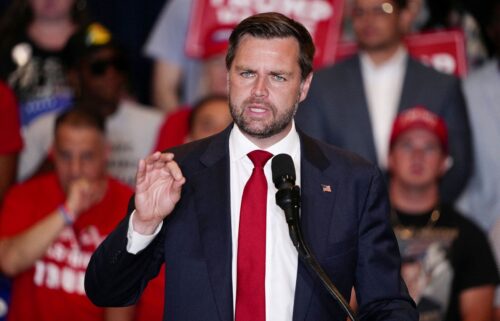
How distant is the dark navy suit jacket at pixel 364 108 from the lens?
5.26 m

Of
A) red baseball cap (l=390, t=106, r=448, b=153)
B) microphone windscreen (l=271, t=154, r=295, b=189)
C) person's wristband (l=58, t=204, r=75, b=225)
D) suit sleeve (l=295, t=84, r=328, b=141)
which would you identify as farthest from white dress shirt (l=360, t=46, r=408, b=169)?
microphone windscreen (l=271, t=154, r=295, b=189)

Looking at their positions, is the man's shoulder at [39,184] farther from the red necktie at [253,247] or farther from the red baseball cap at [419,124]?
the red necktie at [253,247]

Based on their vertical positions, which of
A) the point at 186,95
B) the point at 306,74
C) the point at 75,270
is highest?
the point at 306,74

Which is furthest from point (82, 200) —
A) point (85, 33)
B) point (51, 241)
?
point (85, 33)

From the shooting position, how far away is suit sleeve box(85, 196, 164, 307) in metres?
2.94

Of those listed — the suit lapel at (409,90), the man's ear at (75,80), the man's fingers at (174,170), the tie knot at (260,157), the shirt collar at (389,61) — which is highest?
the man's fingers at (174,170)

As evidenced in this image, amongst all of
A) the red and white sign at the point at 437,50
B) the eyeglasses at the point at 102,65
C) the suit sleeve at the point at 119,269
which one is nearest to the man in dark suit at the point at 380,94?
the red and white sign at the point at 437,50

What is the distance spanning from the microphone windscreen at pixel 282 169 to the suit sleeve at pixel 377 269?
252mm

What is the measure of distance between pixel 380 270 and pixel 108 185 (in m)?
2.03

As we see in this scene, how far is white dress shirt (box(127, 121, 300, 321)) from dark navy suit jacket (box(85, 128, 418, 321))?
0.02 metres

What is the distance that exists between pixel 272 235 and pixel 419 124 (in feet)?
7.66

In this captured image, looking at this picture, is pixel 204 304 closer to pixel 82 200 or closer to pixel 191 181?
pixel 191 181

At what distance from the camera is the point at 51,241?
4555 millimetres

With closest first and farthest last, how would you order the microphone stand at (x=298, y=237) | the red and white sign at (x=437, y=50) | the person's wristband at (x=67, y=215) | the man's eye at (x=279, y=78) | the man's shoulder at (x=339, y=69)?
1. the microphone stand at (x=298, y=237)
2. the man's eye at (x=279, y=78)
3. the person's wristband at (x=67, y=215)
4. the man's shoulder at (x=339, y=69)
5. the red and white sign at (x=437, y=50)
